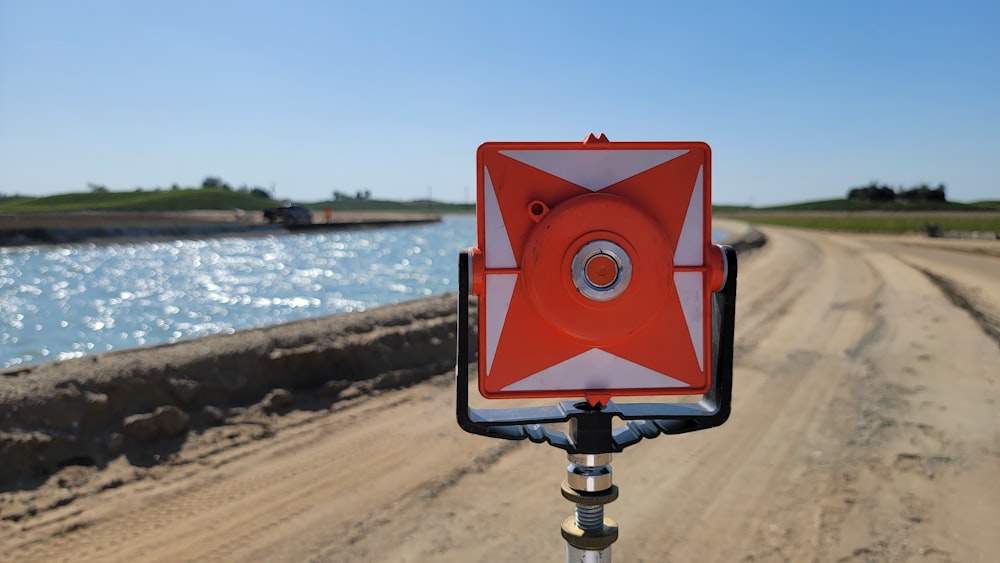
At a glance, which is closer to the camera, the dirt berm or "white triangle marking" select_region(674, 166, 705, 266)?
"white triangle marking" select_region(674, 166, 705, 266)

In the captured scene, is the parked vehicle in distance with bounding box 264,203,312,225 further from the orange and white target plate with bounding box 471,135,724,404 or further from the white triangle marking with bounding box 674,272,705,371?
the white triangle marking with bounding box 674,272,705,371

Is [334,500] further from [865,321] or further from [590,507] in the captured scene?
[865,321]

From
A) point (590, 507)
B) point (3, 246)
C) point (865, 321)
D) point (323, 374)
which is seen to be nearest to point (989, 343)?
point (865, 321)

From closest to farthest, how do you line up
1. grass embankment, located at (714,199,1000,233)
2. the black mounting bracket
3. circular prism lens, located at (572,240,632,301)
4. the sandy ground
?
circular prism lens, located at (572,240,632,301) < the black mounting bracket < the sandy ground < grass embankment, located at (714,199,1000,233)

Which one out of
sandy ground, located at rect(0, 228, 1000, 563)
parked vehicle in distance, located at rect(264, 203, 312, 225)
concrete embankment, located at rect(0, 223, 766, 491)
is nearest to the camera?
sandy ground, located at rect(0, 228, 1000, 563)

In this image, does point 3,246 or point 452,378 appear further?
point 3,246

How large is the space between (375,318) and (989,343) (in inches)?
297

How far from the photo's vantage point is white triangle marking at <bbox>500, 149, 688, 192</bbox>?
1.60 meters

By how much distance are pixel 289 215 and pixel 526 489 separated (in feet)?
155

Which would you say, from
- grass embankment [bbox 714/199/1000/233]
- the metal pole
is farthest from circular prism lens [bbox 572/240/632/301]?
grass embankment [bbox 714/199/1000/233]

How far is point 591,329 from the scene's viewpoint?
1.58 meters

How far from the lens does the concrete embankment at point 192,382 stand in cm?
452

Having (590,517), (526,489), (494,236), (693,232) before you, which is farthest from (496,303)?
(526,489)

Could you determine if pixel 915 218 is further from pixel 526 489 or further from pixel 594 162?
pixel 594 162
